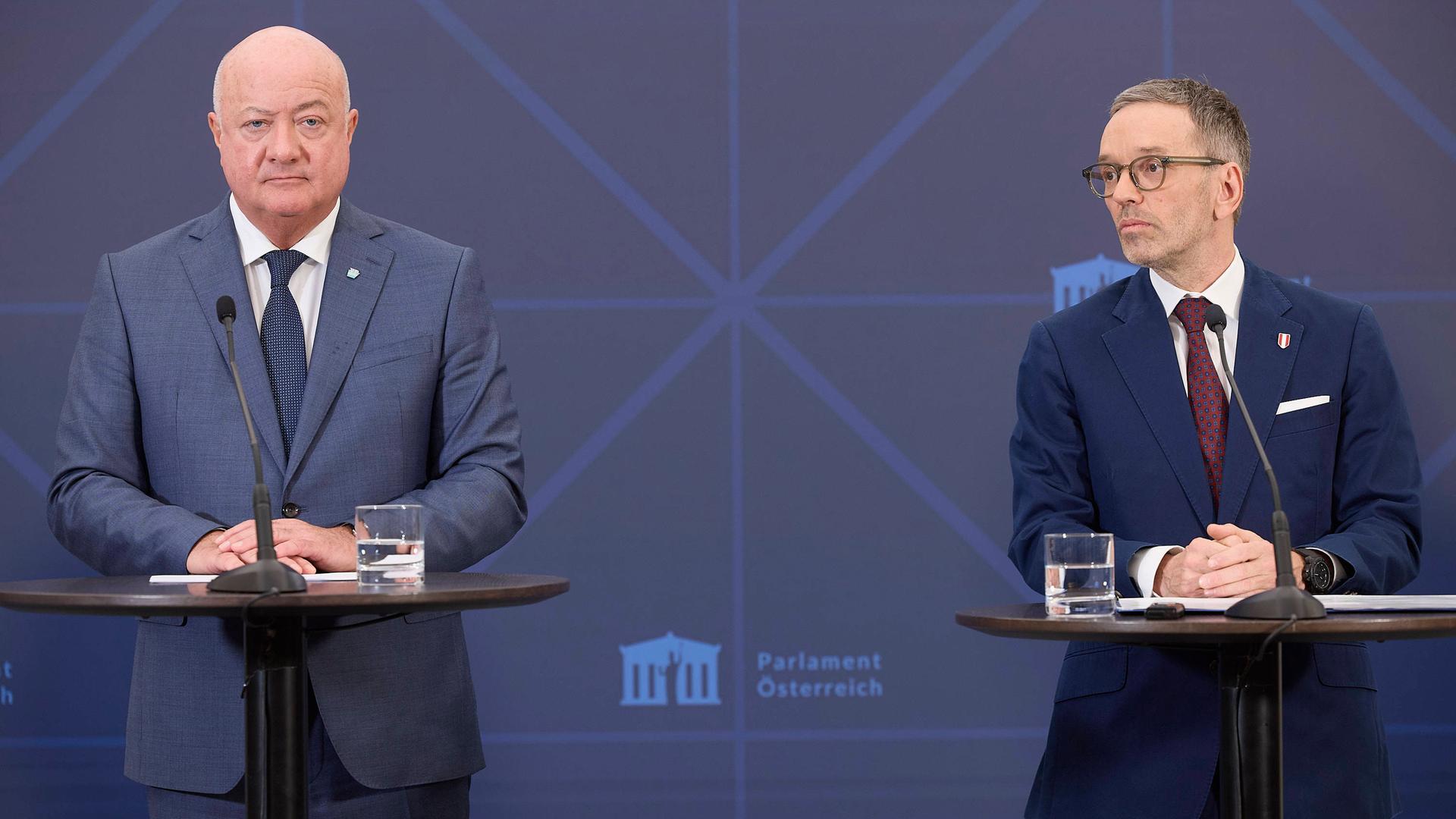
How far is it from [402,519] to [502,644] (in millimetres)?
2129

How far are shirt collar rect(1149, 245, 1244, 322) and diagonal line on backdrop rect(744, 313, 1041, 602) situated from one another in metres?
1.51

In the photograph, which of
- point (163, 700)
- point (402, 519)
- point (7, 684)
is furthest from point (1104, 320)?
point (7, 684)

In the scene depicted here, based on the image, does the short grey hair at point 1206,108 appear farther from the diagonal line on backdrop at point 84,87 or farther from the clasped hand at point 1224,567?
the diagonal line on backdrop at point 84,87

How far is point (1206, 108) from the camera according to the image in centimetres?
278

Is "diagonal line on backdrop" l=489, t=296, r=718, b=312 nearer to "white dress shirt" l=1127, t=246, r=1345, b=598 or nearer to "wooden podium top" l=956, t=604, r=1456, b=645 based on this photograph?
"white dress shirt" l=1127, t=246, r=1345, b=598

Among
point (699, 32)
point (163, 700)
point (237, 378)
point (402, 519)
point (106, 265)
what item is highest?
point (699, 32)

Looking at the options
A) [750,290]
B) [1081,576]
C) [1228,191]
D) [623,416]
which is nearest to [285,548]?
[1081,576]

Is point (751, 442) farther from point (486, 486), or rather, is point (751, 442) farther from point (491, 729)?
point (486, 486)

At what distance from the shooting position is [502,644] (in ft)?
13.7

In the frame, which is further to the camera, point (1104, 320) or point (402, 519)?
point (1104, 320)

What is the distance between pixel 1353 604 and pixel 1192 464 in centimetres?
58

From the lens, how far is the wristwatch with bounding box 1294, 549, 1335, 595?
230cm

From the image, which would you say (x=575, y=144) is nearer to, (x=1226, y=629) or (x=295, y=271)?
(x=295, y=271)

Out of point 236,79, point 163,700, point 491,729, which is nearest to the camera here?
point 163,700
